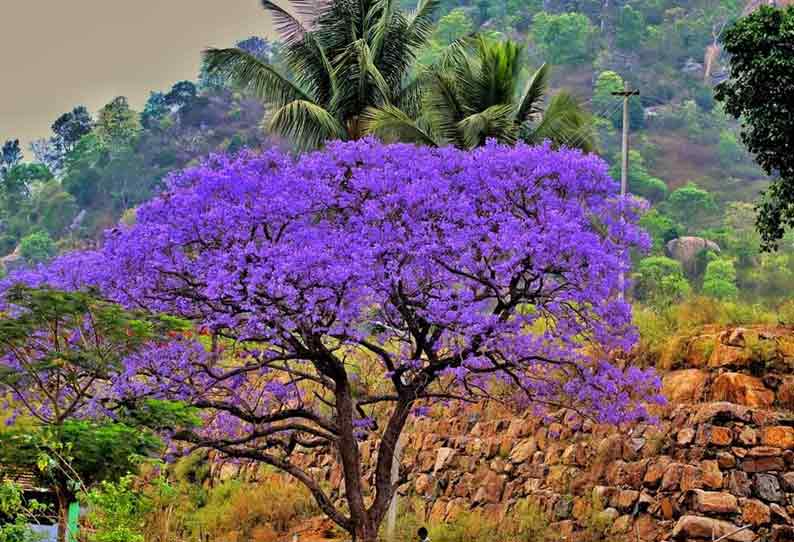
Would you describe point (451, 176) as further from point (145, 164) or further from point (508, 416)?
point (145, 164)

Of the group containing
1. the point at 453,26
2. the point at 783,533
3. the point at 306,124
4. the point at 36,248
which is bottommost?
the point at 783,533

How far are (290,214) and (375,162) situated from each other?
1.50 meters

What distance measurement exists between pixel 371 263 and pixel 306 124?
8.13 m

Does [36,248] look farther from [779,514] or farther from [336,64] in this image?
Result: [779,514]

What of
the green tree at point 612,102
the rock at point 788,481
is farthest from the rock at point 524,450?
the green tree at point 612,102

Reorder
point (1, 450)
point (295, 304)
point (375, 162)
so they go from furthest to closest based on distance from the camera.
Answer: point (375, 162), point (295, 304), point (1, 450)

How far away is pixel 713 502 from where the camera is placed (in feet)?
53.9

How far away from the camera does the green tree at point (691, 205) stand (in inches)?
3127

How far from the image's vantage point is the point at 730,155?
92562 mm

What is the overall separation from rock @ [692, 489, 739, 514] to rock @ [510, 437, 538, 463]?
4285mm

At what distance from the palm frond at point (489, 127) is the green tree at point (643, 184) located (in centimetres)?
6254

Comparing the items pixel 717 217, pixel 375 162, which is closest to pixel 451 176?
pixel 375 162

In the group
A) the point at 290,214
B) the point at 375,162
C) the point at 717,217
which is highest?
the point at 717,217

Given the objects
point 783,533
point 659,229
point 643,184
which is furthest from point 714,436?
point 643,184
